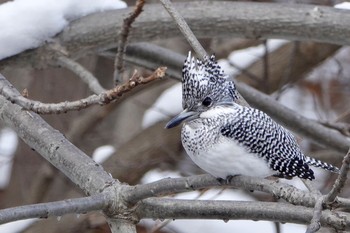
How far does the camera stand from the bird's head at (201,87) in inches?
82.9

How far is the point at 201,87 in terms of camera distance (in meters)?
2.13

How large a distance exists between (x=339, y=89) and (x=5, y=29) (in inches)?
87.1

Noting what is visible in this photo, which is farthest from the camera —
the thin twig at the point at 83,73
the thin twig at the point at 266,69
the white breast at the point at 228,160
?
the thin twig at the point at 266,69

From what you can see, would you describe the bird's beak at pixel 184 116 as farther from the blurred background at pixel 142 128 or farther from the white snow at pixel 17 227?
the white snow at pixel 17 227

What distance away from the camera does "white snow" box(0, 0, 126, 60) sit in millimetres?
3057

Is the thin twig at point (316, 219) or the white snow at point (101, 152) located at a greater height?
the thin twig at point (316, 219)

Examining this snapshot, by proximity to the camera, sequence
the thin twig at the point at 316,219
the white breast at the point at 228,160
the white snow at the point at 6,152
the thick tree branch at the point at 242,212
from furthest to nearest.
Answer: the white snow at the point at 6,152, the white breast at the point at 228,160, the thick tree branch at the point at 242,212, the thin twig at the point at 316,219

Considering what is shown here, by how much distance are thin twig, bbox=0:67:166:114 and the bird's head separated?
1.03 feet

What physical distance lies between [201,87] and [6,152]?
2573 millimetres

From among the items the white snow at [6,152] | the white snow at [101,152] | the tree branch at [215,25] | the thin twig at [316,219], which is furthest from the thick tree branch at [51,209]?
the white snow at [6,152]

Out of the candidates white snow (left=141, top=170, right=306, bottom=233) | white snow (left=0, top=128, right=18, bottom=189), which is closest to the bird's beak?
white snow (left=141, top=170, right=306, bottom=233)

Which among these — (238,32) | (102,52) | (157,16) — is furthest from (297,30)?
(102,52)

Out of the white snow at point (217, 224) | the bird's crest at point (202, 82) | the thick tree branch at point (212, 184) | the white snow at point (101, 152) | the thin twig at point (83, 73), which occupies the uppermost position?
the bird's crest at point (202, 82)

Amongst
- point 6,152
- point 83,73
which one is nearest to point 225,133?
point 83,73
